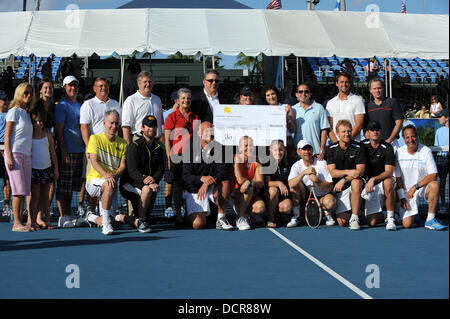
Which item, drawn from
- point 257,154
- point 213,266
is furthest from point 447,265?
point 257,154

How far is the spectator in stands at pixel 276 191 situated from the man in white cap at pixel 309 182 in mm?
136

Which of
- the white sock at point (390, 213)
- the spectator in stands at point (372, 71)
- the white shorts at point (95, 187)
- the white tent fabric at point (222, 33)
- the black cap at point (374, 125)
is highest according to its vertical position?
the white tent fabric at point (222, 33)

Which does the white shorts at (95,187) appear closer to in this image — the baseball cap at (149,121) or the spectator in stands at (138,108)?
the spectator in stands at (138,108)

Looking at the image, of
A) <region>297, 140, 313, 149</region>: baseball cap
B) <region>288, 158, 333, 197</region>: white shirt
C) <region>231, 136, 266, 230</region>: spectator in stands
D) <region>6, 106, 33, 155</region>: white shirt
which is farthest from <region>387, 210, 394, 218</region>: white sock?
<region>6, 106, 33, 155</region>: white shirt

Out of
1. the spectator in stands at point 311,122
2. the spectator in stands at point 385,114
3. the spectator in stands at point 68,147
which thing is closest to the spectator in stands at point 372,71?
the spectator in stands at point 385,114

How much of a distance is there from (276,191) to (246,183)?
0.50 m

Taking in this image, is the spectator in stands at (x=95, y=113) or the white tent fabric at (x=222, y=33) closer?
the spectator in stands at (x=95, y=113)

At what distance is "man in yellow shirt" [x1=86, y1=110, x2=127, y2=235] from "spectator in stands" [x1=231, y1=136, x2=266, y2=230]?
159 centimetres

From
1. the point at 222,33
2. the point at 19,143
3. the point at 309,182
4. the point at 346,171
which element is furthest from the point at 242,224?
the point at 222,33

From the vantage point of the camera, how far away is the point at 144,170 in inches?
325

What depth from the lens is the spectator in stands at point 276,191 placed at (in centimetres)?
852

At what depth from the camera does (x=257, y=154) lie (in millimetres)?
8852
